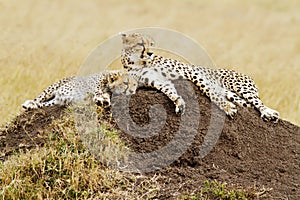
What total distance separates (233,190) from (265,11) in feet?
42.0

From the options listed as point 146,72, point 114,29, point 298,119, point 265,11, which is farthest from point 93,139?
point 265,11

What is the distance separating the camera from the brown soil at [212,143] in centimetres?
566

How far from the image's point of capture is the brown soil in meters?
5.66

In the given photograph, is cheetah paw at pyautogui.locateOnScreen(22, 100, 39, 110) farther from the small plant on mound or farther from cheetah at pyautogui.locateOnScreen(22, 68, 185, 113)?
the small plant on mound

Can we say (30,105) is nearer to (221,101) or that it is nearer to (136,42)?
(136,42)

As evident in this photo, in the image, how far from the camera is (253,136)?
629 cm

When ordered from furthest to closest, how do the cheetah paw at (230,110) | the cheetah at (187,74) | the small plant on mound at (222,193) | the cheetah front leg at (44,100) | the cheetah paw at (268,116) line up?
the cheetah front leg at (44,100) → the cheetah paw at (268,116) → the cheetah at (187,74) → the cheetah paw at (230,110) → the small plant on mound at (222,193)

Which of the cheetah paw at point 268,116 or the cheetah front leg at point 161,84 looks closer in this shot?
the cheetah front leg at point 161,84

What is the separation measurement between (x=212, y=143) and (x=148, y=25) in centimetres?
867

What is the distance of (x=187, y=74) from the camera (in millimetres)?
6637

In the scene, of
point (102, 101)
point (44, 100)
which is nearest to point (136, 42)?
point (102, 101)

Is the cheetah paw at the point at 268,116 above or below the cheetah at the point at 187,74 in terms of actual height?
below

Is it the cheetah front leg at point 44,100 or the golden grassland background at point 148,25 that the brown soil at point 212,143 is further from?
the golden grassland background at point 148,25

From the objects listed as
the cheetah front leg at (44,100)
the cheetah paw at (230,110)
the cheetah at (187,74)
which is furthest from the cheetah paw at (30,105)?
the cheetah paw at (230,110)
